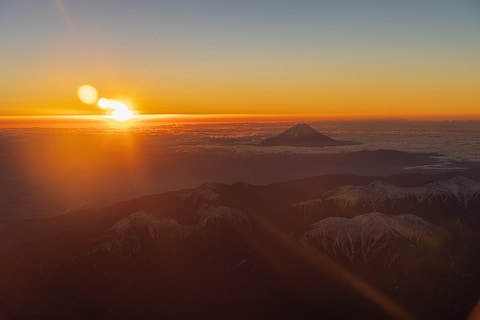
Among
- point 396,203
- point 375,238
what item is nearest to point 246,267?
point 375,238

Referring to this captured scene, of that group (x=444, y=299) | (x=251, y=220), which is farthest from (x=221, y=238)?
(x=444, y=299)

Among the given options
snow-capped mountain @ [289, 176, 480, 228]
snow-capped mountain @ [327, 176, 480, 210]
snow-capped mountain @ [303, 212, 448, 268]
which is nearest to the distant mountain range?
snow-capped mountain @ [303, 212, 448, 268]

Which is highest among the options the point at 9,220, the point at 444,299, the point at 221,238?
the point at 221,238

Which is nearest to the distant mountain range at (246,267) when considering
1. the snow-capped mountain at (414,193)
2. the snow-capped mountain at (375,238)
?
the snow-capped mountain at (375,238)

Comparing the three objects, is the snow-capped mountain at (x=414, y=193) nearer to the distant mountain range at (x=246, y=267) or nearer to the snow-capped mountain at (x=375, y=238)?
the distant mountain range at (x=246, y=267)

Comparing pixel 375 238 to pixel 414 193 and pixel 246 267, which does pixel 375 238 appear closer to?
pixel 246 267

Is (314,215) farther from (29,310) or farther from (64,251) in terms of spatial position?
(29,310)

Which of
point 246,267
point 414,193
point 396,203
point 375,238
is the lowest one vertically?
point 246,267

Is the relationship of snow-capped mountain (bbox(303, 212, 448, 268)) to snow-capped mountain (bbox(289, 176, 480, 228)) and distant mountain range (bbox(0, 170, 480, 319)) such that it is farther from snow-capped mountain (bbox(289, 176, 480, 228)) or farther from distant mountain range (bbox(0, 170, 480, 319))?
snow-capped mountain (bbox(289, 176, 480, 228))
